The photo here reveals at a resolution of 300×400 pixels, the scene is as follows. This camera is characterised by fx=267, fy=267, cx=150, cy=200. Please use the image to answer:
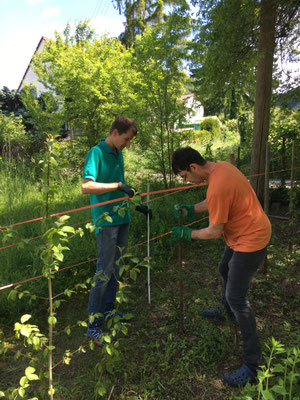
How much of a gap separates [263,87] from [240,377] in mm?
4528

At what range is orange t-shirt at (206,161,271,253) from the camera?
170 cm

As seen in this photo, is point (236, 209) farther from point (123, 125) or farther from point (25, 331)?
point (25, 331)

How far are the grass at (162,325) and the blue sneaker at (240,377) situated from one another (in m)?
0.06

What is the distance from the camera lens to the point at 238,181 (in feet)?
5.72

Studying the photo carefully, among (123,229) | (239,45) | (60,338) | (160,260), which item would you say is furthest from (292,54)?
(60,338)

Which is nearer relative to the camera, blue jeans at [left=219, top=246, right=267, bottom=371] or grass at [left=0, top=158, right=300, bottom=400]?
blue jeans at [left=219, top=246, right=267, bottom=371]

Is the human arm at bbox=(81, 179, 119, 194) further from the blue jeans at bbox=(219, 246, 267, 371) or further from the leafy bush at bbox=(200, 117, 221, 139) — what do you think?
the leafy bush at bbox=(200, 117, 221, 139)

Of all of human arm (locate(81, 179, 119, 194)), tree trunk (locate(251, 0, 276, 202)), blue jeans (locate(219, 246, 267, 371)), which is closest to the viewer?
blue jeans (locate(219, 246, 267, 371))

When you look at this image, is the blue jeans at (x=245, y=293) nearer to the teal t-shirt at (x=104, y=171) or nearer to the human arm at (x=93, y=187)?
the teal t-shirt at (x=104, y=171)

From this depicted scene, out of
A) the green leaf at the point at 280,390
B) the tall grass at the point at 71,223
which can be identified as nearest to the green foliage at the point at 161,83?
the tall grass at the point at 71,223

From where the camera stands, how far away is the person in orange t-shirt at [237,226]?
171 centimetres

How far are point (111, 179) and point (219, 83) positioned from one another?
3.45m

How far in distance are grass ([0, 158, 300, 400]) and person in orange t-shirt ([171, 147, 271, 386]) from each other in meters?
0.33

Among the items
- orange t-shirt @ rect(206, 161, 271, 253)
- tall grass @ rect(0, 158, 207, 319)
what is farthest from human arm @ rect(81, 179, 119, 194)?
orange t-shirt @ rect(206, 161, 271, 253)
